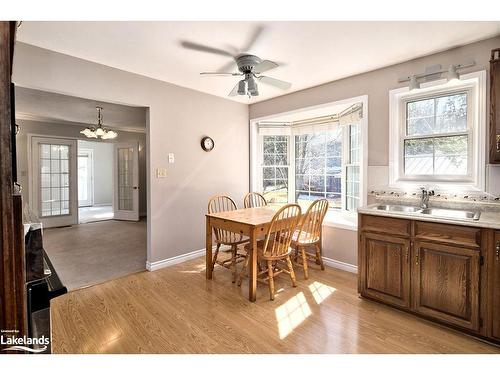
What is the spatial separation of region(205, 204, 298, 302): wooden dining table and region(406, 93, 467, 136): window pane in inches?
72.4

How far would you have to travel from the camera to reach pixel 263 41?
7.44 feet

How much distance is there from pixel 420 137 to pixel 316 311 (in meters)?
2.06

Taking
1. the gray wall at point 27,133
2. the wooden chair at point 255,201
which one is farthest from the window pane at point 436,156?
the gray wall at point 27,133

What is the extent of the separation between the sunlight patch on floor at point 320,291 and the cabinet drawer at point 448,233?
1.02 metres

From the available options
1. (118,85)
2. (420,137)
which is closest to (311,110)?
(420,137)

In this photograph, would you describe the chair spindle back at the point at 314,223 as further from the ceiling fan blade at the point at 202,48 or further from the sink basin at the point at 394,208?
the ceiling fan blade at the point at 202,48

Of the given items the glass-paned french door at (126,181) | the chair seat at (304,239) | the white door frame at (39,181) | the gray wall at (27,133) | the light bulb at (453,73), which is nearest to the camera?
the light bulb at (453,73)

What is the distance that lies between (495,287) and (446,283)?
0.28 meters

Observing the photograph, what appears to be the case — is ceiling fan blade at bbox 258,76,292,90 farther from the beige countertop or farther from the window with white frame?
the beige countertop

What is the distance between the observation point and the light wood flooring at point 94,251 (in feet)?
10.2

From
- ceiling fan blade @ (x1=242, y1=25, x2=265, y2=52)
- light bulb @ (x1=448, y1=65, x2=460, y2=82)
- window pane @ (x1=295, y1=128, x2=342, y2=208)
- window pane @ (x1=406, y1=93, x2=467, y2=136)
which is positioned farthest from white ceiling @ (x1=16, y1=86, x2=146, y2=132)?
light bulb @ (x1=448, y1=65, x2=460, y2=82)

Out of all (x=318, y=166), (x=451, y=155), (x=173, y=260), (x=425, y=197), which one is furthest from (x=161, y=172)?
(x=451, y=155)
